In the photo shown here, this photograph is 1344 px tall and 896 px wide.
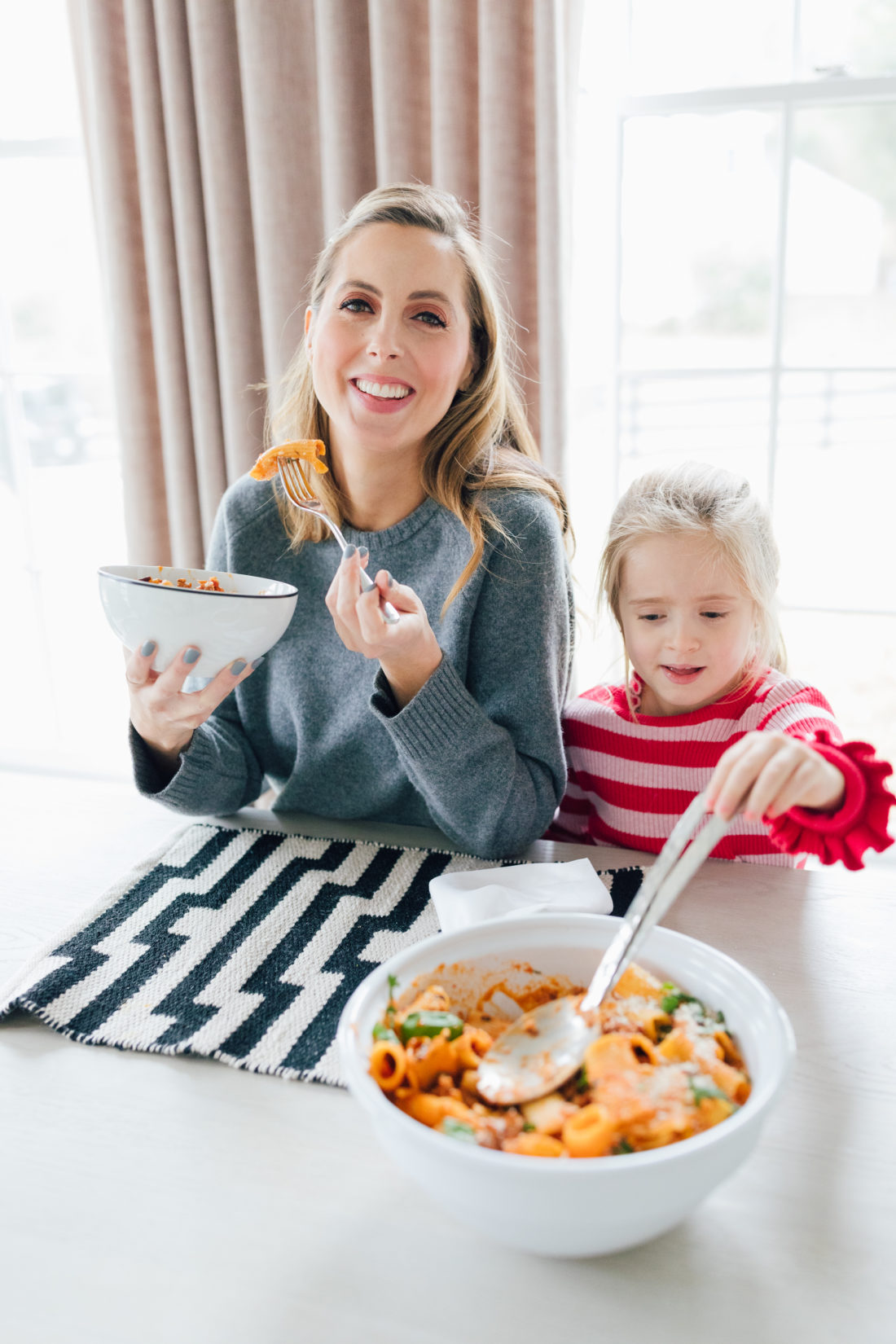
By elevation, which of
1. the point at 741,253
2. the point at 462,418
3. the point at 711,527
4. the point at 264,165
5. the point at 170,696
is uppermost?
the point at 264,165

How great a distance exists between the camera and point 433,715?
3.43ft

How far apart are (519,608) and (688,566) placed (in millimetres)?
205

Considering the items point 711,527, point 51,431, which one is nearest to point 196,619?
point 711,527

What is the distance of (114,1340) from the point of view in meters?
0.55

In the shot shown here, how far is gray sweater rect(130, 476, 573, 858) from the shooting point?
3.52 ft

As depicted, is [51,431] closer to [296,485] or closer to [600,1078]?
[296,485]

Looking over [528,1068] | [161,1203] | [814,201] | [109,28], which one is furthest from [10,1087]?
[814,201]

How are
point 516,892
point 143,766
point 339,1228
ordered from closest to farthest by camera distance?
point 339,1228
point 516,892
point 143,766

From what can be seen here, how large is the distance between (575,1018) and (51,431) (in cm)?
248

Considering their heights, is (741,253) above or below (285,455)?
above

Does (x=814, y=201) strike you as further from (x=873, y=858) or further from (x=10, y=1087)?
(x=10, y=1087)

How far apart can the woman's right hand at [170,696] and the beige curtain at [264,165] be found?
1040 mm

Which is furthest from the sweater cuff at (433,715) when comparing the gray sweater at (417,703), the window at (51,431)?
the window at (51,431)

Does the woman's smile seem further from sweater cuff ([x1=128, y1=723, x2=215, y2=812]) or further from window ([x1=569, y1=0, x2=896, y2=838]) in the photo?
window ([x1=569, y1=0, x2=896, y2=838])
